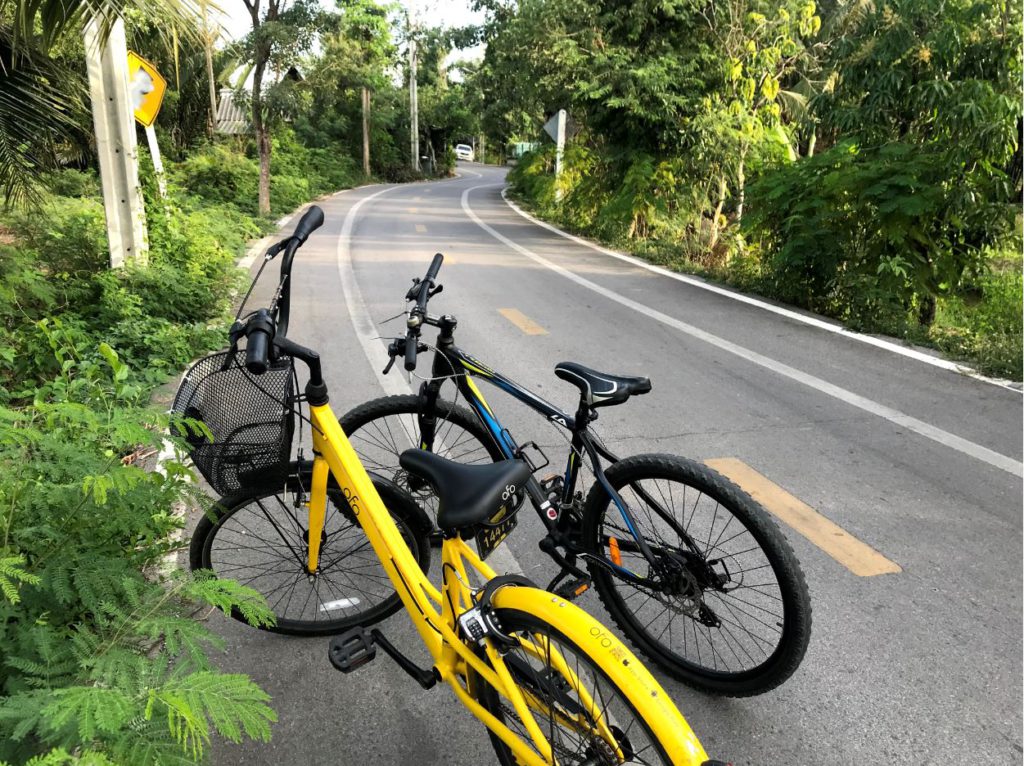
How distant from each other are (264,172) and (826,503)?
57.5ft

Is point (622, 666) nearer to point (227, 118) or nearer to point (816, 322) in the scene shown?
point (816, 322)

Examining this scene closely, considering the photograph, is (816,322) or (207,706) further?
(816,322)

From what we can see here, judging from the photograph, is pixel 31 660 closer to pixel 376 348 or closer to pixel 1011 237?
pixel 376 348

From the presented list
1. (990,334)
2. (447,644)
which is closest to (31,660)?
(447,644)

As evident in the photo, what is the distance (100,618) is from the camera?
6.70 ft

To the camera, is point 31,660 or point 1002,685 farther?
point 1002,685

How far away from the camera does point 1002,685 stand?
2.58 meters

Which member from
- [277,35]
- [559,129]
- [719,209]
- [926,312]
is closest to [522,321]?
[926,312]

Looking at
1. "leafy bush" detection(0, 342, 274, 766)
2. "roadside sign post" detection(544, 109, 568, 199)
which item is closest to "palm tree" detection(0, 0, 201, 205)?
"leafy bush" detection(0, 342, 274, 766)

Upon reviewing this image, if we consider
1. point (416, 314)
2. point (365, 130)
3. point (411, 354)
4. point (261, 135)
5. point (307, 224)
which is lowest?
point (411, 354)

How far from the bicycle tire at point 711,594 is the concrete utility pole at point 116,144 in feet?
22.0

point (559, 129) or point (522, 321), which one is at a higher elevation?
point (559, 129)

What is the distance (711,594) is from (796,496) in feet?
4.83

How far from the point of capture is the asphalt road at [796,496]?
2363mm
